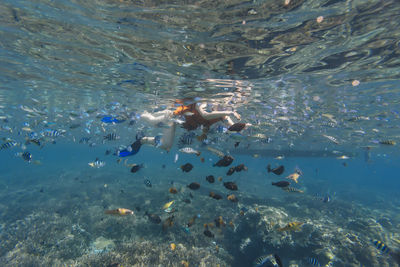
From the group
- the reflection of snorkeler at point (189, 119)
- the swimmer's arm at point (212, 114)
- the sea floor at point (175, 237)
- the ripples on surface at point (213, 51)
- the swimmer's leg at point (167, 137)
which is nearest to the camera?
the ripples on surface at point (213, 51)

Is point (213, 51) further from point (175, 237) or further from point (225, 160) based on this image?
point (175, 237)

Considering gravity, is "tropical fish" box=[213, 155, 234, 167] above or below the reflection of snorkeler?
below

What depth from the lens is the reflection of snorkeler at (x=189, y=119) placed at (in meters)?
8.88

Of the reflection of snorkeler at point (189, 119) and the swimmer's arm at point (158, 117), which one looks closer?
the reflection of snorkeler at point (189, 119)

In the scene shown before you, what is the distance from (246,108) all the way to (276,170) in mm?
16377

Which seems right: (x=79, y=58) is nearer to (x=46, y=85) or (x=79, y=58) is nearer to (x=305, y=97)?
(x=46, y=85)

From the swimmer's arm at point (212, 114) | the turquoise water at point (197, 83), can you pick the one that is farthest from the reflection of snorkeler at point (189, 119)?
the turquoise water at point (197, 83)

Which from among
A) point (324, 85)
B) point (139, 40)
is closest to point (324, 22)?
point (324, 85)

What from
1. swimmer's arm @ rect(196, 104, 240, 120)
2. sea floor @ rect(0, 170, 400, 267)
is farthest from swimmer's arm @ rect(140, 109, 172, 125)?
sea floor @ rect(0, 170, 400, 267)

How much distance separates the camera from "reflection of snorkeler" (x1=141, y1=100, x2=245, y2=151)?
888cm

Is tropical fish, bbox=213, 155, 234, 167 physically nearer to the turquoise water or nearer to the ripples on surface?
the turquoise water

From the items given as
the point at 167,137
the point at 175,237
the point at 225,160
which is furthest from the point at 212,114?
the point at 175,237

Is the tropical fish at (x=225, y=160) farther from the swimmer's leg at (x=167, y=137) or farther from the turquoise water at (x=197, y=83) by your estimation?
the swimmer's leg at (x=167, y=137)

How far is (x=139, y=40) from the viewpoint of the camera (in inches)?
422
